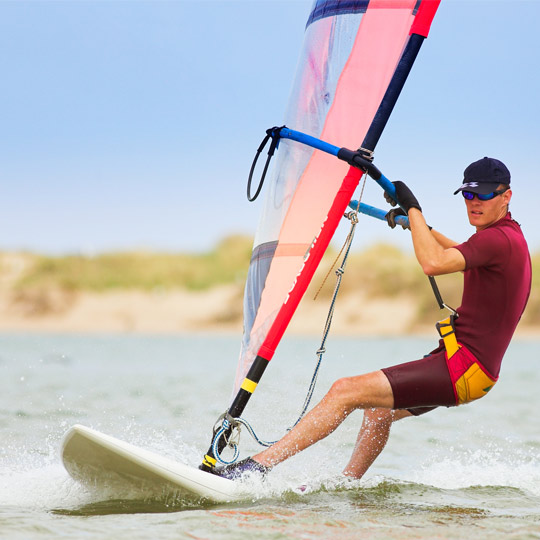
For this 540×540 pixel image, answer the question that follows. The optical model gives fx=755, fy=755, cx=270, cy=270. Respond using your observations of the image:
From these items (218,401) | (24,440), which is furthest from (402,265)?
(24,440)

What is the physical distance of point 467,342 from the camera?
3355 mm

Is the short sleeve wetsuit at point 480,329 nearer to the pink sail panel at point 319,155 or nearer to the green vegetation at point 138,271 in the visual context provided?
the pink sail panel at point 319,155

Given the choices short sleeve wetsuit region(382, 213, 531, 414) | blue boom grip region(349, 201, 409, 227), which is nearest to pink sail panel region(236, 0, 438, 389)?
blue boom grip region(349, 201, 409, 227)

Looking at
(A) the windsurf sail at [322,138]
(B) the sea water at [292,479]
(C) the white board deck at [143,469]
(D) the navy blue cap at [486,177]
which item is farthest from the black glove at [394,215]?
(C) the white board deck at [143,469]

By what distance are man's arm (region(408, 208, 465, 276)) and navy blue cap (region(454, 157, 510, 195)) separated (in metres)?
0.26

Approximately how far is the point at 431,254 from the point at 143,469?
1.60m

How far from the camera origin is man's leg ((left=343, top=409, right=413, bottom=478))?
380cm

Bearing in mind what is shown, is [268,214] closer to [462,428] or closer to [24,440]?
[24,440]

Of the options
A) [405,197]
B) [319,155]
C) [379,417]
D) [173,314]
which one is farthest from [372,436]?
[173,314]

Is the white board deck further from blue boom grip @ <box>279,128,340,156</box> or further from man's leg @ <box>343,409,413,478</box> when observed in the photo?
blue boom grip @ <box>279,128,340,156</box>

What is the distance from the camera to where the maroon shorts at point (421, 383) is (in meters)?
3.34

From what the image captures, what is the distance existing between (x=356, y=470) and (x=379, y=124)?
5.80 feet

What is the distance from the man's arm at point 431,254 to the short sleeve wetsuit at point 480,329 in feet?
0.66

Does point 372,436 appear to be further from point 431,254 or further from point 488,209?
point 488,209
